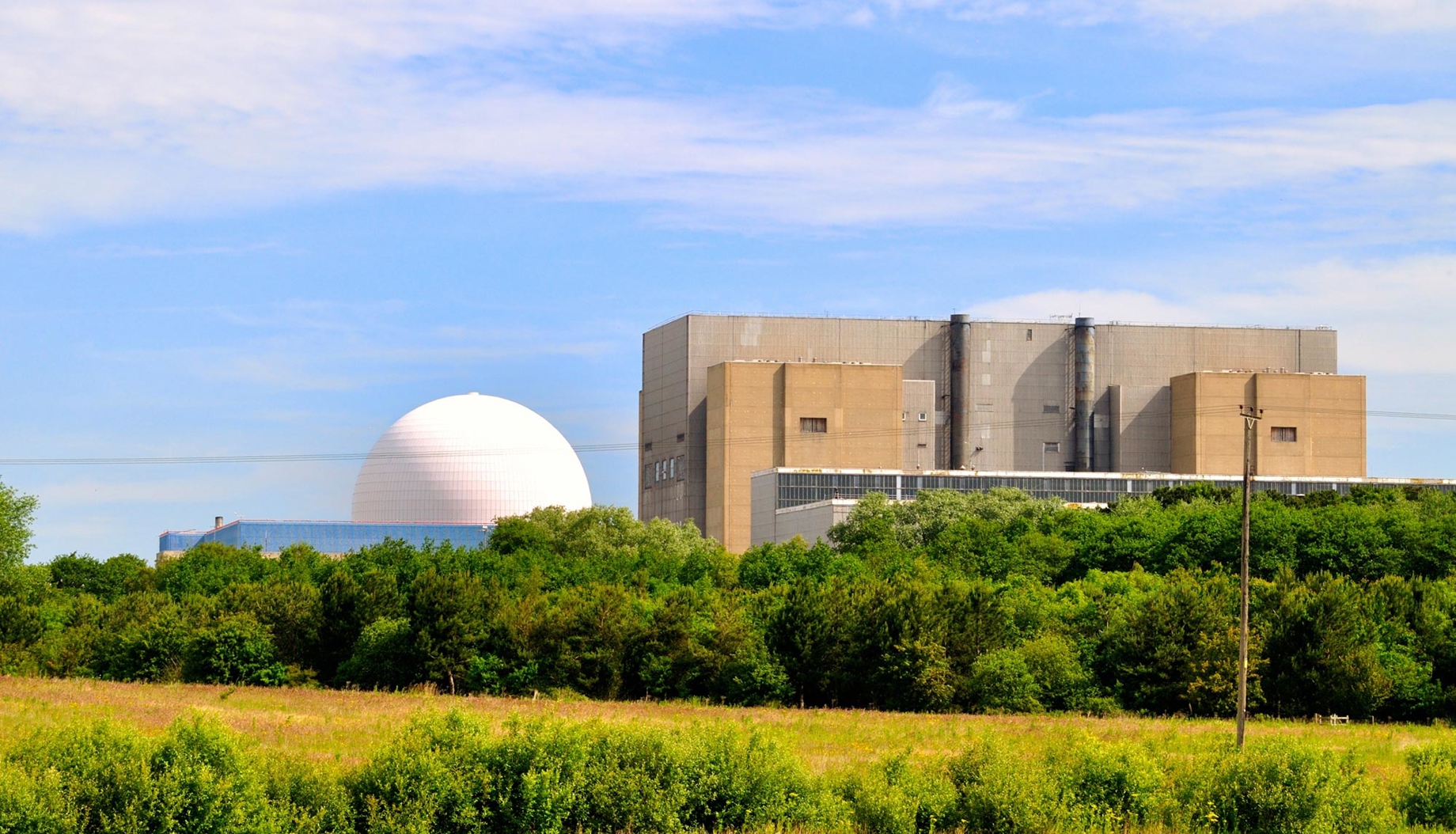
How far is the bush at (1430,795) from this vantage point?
37312 mm

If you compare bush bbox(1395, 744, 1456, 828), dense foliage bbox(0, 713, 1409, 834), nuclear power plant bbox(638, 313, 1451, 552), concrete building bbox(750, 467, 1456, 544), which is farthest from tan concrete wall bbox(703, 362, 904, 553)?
dense foliage bbox(0, 713, 1409, 834)

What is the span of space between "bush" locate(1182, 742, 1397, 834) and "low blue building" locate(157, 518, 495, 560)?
117 m

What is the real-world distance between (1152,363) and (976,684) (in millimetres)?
123858

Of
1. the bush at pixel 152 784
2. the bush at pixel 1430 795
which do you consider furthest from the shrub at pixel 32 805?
the bush at pixel 1430 795

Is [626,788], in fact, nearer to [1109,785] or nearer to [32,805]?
[1109,785]

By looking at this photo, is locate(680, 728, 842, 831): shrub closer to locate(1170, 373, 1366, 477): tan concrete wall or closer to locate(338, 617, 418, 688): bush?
locate(338, 617, 418, 688): bush

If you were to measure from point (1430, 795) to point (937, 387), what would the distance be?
140211 millimetres

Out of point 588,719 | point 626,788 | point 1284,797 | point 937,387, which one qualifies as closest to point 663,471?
point 937,387

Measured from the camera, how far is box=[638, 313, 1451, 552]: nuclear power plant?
162m

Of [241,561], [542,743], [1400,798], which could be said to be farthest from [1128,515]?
[542,743]

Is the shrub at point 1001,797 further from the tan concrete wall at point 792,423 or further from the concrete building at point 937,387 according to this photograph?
the concrete building at point 937,387

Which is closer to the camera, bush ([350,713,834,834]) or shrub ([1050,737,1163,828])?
bush ([350,713,834,834])

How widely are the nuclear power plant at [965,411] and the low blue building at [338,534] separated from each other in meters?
24.2

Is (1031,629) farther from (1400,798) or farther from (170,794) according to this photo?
(170,794)
